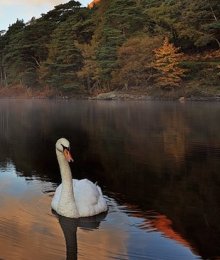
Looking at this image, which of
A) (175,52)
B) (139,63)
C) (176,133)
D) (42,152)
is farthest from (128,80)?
(42,152)

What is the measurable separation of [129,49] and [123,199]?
42.6 meters

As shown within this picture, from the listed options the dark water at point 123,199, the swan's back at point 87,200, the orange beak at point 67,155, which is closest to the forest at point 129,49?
the dark water at point 123,199

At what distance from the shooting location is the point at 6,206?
8109mm

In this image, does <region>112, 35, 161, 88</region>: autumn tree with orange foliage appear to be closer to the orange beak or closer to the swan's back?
the swan's back

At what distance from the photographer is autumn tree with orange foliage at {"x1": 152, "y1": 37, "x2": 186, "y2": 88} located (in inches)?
1849

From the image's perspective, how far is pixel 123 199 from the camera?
852cm

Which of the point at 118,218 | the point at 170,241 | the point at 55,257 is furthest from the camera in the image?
the point at 118,218

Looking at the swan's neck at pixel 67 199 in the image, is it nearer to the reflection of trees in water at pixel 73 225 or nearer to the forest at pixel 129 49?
the reflection of trees in water at pixel 73 225

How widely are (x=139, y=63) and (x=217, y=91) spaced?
32.9 feet

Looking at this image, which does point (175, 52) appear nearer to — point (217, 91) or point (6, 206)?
point (217, 91)

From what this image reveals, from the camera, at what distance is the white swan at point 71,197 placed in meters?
7.03

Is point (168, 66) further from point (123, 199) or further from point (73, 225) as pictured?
point (73, 225)

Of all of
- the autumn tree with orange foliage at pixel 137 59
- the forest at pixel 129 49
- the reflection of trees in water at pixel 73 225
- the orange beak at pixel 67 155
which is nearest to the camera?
the reflection of trees in water at pixel 73 225

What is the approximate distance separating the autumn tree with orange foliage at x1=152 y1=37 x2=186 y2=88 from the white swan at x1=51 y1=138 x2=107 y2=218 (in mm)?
40329
